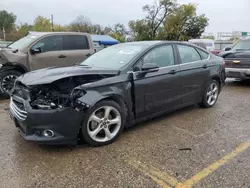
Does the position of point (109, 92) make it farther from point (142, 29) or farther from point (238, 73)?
point (142, 29)

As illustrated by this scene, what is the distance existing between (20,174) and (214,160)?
2370 mm

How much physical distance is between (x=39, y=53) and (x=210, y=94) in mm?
4497

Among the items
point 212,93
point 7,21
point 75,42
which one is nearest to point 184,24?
point 75,42

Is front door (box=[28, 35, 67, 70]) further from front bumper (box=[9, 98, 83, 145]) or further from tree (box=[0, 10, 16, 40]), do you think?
tree (box=[0, 10, 16, 40])

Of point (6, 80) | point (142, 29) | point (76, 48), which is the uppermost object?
point (142, 29)

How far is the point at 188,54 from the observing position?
16.2ft

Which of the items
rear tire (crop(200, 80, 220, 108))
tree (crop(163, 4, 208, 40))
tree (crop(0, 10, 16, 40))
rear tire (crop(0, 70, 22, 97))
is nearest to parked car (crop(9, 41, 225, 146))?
rear tire (crop(200, 80, 220, 108))

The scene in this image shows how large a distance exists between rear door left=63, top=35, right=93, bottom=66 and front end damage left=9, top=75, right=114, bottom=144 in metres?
3.85

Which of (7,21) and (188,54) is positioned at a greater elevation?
(7,21)

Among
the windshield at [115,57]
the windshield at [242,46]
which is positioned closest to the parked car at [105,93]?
the windshield at [115,57]

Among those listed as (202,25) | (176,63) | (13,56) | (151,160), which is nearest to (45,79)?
(151,160)

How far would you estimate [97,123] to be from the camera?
348 cm

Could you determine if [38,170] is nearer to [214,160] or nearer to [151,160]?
[151,160]

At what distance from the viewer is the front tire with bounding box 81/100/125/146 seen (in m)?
3.37
